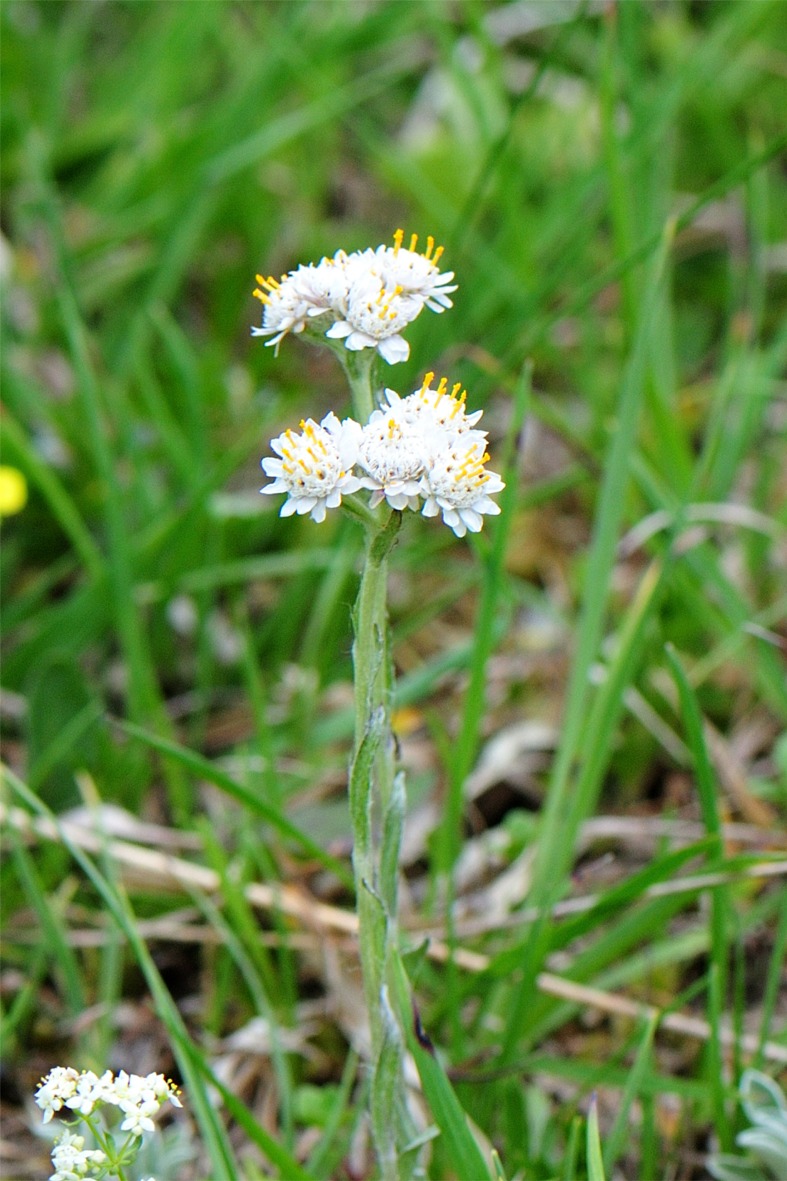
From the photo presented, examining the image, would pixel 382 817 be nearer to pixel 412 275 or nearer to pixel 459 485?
pixel 459 485

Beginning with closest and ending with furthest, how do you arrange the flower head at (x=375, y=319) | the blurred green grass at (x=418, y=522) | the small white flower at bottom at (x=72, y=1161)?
the small white flower at bottom at (x=72, y=1161), the flower head at (x=375, y=319), the blurred green grass at (x=418, y=522)

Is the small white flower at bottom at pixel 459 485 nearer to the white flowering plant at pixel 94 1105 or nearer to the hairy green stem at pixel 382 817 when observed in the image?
the hairy green stem at pixel 382 817

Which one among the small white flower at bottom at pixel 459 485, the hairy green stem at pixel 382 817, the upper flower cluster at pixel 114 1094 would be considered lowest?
the upper flower cluster at pixel 114 1094

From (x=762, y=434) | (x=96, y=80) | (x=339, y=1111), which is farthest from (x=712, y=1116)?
(x=96, y=80)

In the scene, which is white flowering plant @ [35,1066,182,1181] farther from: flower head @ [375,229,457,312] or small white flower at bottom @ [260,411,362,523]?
flower head @ [375,229,457,312]

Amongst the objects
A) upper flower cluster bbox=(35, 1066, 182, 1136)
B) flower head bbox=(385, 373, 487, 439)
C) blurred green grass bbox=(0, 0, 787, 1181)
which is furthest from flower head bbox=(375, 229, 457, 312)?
upper flower cluster bbox=(35, 1066, 182, 1136)

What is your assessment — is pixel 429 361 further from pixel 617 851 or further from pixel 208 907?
pixel 208 907

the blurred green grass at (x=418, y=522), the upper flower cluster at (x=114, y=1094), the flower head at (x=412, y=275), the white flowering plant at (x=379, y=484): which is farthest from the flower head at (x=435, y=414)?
the upper flower cluster at (x=114, y=1094)

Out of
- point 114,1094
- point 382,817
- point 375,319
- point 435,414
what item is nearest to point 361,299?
point 375,319
